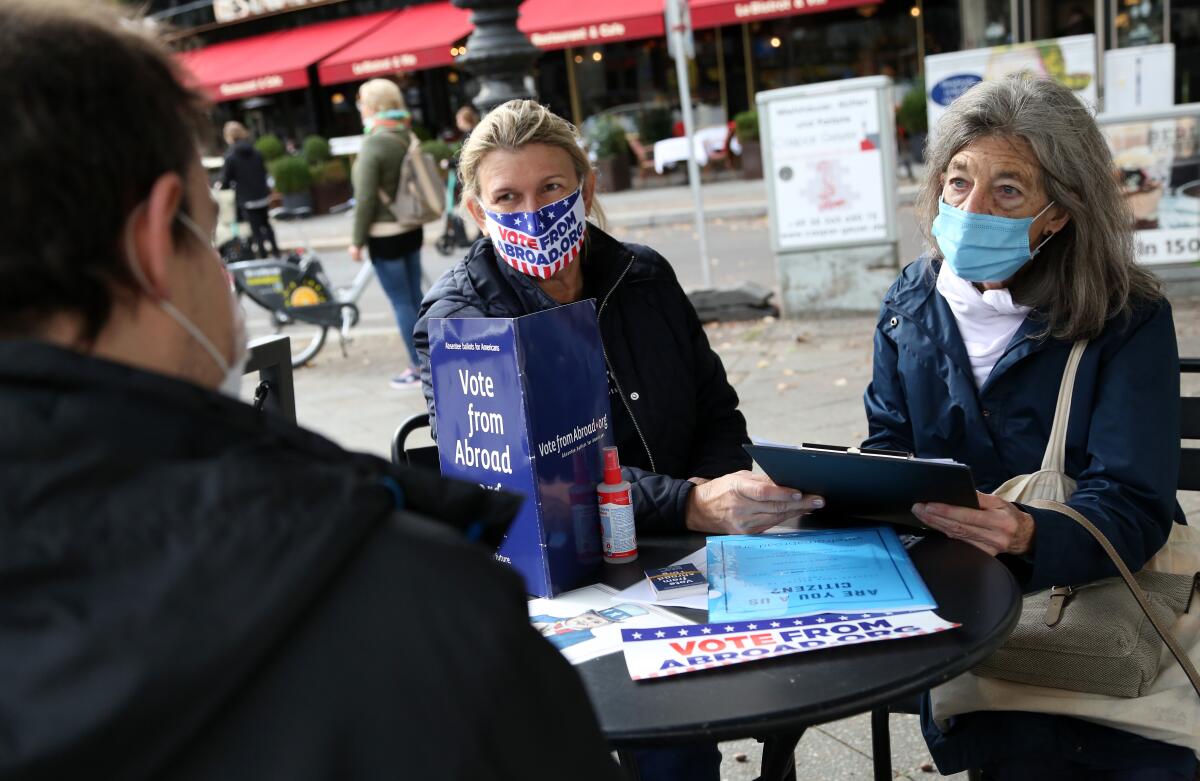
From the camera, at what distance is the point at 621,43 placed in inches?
790

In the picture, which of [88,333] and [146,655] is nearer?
[146,655]

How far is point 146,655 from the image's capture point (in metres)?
0.69

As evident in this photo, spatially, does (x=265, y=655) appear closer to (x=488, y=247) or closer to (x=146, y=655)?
(x=146, y=655)

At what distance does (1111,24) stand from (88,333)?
17530 millimetres

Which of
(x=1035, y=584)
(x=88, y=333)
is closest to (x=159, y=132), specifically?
(x=88, y=333)

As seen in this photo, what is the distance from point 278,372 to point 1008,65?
800 cm

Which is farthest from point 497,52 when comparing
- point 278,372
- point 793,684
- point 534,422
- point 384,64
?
point 384,64

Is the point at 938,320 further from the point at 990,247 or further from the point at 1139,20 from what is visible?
the point at 1139,20

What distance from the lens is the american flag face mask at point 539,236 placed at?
2.58m

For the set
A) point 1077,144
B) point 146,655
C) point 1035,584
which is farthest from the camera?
point 1077,144

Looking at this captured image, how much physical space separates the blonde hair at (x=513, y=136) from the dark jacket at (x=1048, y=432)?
34.9 inches

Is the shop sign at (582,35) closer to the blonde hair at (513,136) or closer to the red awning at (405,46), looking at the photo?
the red awning at (405,46)

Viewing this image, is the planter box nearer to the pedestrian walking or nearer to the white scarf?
the pedestrian walking

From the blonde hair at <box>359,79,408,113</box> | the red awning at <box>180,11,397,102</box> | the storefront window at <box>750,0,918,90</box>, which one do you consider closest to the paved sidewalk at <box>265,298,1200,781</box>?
the blonde hair at <box>359,79,408,113</box>
